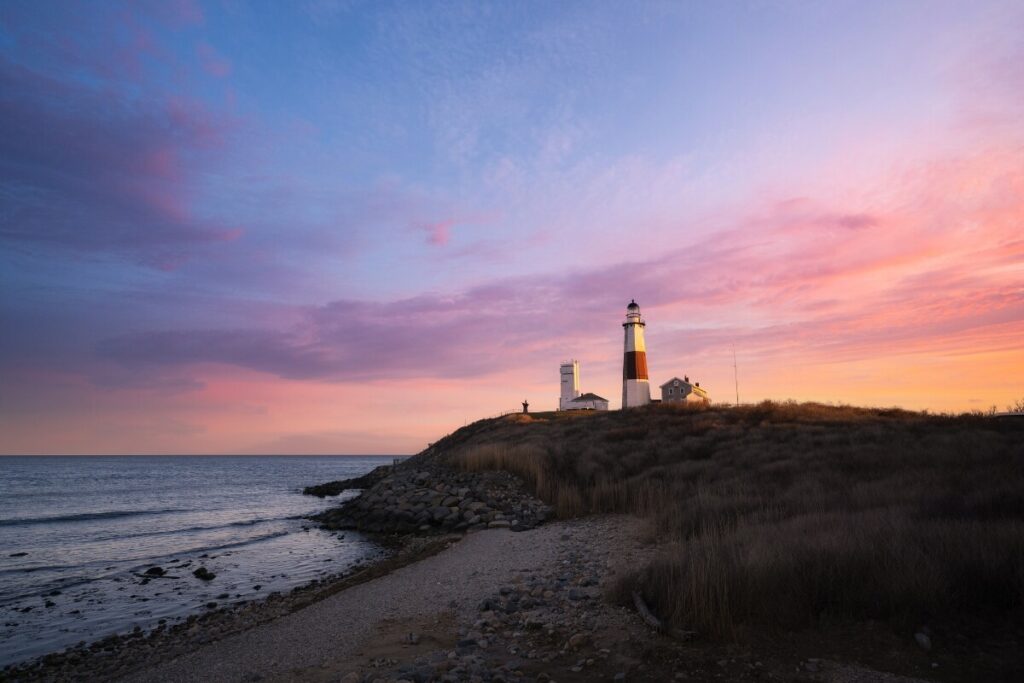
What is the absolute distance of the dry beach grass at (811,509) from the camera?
681cm

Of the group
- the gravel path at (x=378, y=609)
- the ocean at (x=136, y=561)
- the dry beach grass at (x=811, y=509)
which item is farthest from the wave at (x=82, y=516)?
the gravel path at (x=378, y=609)

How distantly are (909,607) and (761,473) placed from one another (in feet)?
37.9

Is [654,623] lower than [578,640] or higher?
higher

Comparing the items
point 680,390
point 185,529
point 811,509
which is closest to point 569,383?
point 680,390

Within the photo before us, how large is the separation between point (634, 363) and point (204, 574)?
39275mm

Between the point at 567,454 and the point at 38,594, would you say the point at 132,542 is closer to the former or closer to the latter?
the point at 38,594

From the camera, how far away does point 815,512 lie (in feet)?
36.2

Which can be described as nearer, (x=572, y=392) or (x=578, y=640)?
(x=578, y=640)

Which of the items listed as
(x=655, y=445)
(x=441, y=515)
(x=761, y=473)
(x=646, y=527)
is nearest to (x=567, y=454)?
(x=655, y=445)

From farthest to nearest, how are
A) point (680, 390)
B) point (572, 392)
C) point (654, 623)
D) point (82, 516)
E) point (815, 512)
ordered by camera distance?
point (572, 392)
point (680, 390)
point (82, 516)
point (815, 512)
point (654, 623)

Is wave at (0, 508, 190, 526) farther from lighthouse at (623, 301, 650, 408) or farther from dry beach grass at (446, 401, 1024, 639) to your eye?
lighthouse at (623, 301, 650, 408)

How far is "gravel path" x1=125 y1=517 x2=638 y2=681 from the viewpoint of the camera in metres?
8.45

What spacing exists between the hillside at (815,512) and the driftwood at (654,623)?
172 millimetres

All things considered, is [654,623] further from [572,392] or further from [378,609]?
[572,392]
